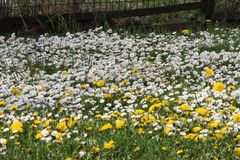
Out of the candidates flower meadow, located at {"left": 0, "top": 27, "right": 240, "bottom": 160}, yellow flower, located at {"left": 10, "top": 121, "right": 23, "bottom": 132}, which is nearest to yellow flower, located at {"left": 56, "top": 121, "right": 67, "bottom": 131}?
flower meadow, located at {"left": 0, "top": 27, "right": 240, "bottom": 160}

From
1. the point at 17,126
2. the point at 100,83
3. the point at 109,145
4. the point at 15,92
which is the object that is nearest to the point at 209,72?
the point at 100,83

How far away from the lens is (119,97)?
4871 millimetres

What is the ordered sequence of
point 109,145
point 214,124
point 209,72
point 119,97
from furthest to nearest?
point 209,72 → point 119,97 → point 214,124 → point 109,145

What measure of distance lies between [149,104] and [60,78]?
47.3 inches

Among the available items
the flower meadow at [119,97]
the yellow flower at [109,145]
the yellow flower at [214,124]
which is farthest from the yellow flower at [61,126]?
the yellow flower at [214,124]

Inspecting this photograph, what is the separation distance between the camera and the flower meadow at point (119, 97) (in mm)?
3717

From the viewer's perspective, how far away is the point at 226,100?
4.71m

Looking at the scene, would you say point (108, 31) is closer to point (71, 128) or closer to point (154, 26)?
point (154, 26)

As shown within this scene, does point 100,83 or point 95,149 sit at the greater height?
Answer: point 100,83

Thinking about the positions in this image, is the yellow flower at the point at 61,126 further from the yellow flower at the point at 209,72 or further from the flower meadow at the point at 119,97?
the yellow flower at the point at 209,72

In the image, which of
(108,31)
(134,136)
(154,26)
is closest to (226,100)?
(134,136)

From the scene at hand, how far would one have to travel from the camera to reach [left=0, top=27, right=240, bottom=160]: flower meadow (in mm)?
3717

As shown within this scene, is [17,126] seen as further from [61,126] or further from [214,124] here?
[214,124]

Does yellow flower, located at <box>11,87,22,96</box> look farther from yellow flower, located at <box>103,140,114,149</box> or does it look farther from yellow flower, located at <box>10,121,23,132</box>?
yellow flower, located at <box>103,140,114,149</box>
